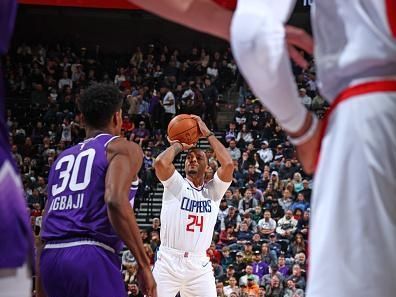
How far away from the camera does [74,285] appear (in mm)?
3928

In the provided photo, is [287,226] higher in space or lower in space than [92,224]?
lower

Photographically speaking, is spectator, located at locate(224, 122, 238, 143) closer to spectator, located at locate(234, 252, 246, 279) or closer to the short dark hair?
spectator, located at locate(234, 252, 246, 279)

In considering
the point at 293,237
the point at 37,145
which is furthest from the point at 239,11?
the point at 37,145

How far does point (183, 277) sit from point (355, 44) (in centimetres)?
662

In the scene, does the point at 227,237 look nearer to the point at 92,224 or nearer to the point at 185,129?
the point at 185,129

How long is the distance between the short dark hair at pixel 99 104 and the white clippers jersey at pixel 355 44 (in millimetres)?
2462

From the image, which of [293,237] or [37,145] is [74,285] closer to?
[293,237]

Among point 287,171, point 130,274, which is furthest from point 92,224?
point 287,171

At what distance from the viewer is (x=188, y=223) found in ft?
27.3

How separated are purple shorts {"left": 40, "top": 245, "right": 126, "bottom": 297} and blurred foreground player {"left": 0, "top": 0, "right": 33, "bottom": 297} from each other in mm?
2016

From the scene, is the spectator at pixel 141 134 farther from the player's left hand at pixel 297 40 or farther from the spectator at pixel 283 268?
the player's left hand at pixel 297 40

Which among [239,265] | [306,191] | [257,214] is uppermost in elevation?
[306,191]

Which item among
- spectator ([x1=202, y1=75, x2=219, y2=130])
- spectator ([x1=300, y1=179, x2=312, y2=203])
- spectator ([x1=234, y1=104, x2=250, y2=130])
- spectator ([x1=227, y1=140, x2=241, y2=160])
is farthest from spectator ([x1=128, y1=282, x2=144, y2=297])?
spectator ([x1=202, y1=75, x2=219, y2=130])

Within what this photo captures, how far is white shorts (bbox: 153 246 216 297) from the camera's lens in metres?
8.22
